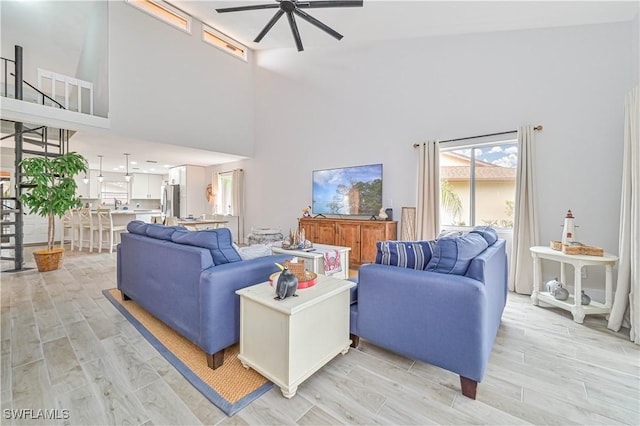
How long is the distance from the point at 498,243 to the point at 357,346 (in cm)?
150

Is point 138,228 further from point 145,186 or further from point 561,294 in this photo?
point 145,186

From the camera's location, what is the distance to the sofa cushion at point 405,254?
1.82 m

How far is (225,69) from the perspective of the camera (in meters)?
6.27

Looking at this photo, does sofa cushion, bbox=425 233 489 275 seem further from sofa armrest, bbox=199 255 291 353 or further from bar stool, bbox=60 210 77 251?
bar stool, bbox=60 210 77 251

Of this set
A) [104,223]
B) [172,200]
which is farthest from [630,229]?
[172,200]

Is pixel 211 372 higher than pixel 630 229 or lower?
lower

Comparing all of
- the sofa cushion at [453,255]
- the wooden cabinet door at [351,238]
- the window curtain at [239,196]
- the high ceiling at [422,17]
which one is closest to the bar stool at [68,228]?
the window curtain at [239,196]

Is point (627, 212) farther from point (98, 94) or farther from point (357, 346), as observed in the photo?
point (98, 94)

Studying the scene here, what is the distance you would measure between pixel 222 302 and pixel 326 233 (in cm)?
322

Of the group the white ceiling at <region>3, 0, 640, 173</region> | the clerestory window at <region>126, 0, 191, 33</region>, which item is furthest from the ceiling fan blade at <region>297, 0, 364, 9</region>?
the clerestory window at <region>126, 0, 191, 33</region>

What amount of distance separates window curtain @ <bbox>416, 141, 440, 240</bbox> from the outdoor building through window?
22 cm

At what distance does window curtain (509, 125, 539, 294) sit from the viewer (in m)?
3.34

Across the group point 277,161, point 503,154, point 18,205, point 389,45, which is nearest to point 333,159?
point 277,161

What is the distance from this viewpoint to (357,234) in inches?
179
